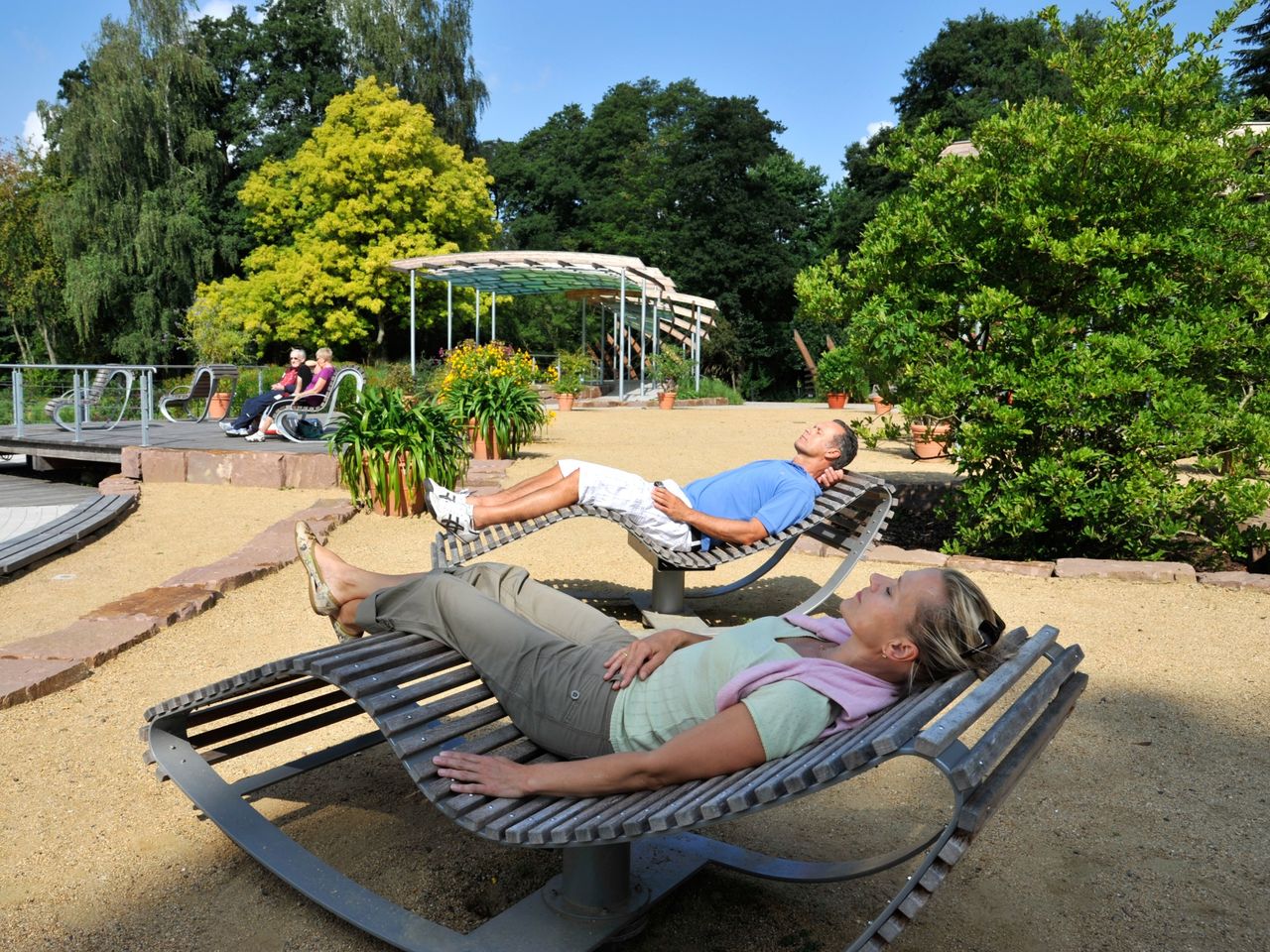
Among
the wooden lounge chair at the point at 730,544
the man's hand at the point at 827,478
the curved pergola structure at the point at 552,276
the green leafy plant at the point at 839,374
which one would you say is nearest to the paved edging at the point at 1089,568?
the wooden lounge chair at the point at 730,544

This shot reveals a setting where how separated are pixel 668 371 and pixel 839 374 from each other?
14.4 meters

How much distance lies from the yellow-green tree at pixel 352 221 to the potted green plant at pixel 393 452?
762 inches

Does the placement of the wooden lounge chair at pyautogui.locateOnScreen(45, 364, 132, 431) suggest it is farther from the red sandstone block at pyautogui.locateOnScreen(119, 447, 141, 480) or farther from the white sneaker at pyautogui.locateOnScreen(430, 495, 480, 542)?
the white sneaker at pyautogui.locateOnScreen(430, 495, 480, 542)

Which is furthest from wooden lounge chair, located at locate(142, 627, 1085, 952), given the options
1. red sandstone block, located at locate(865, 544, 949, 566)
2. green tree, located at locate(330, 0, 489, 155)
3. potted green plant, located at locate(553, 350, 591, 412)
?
green tree, located at locate(330, 0, 489, 155)

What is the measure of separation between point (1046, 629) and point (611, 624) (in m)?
1.01

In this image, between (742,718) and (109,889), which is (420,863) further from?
(742,718)

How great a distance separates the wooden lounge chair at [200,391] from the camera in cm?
1253

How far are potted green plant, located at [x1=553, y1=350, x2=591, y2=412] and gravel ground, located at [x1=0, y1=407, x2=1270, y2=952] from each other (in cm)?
1406

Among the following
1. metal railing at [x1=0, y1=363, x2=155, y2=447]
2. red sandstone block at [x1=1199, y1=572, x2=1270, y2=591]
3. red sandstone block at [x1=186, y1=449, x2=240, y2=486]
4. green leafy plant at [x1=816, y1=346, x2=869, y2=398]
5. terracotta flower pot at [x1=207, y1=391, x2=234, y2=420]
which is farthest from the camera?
terracotta flower pot at [x1=207, y1=391, x2=234, y2=420]

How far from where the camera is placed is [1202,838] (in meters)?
2.69

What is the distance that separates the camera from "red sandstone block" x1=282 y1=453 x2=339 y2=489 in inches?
336

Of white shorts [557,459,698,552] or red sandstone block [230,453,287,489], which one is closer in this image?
white shorts [557,459,698,552]

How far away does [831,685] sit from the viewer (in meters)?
1.93

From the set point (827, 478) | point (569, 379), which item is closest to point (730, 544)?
point (827, 478)
